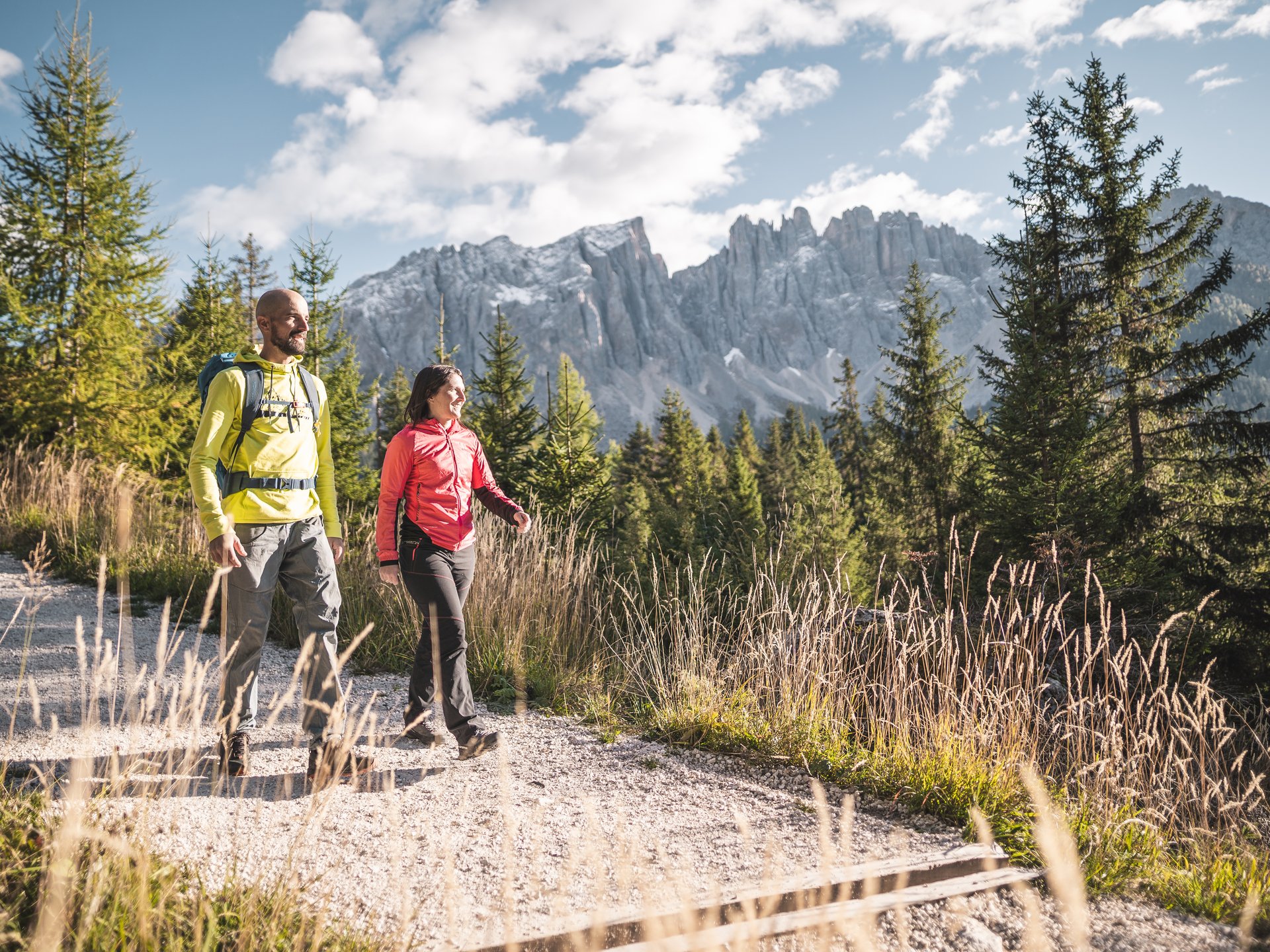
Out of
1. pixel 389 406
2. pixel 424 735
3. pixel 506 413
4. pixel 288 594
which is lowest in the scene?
pixel 424 735

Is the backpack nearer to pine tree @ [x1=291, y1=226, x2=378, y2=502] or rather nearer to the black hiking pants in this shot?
the black hiking pants

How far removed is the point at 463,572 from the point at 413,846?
145 centimetres

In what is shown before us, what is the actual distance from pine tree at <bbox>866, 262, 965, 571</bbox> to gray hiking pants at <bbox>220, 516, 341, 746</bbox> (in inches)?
603

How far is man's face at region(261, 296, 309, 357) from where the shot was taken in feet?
9.66

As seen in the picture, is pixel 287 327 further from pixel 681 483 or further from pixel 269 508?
pixel 681 483

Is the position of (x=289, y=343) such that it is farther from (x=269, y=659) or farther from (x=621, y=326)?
(x=621, y=326)

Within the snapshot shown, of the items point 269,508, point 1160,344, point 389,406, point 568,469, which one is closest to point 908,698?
point 269,508

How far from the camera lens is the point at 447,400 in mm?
3473

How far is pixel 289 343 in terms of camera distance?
9.75 ft

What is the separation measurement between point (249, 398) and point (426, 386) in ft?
2.81

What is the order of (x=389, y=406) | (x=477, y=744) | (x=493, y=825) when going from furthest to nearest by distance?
(x=389, y=406), (x=477, y=744), (x=493, y=825)

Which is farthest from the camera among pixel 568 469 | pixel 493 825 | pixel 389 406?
pixel 389 406

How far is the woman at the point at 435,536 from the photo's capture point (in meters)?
3.29

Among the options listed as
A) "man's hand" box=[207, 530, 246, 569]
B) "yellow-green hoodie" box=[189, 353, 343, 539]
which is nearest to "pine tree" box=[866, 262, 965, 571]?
"yellow-green hoodie" box=[189, 353, 343, 539]
